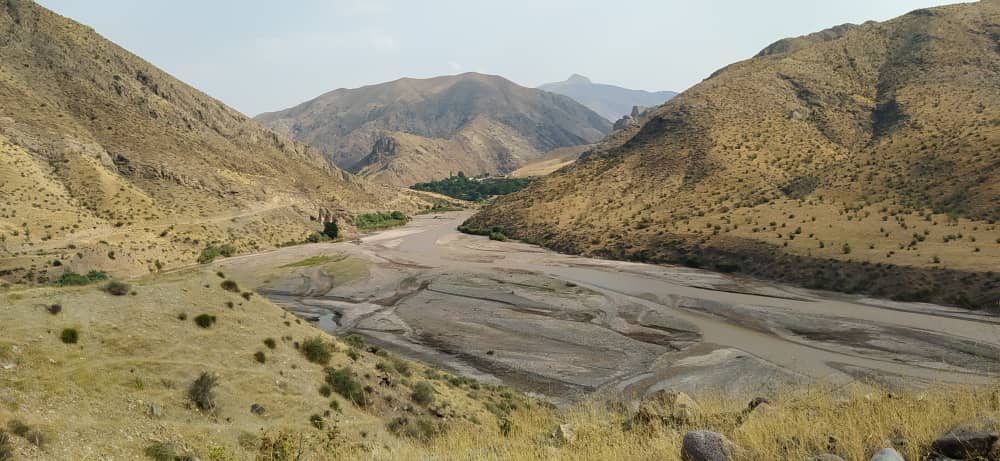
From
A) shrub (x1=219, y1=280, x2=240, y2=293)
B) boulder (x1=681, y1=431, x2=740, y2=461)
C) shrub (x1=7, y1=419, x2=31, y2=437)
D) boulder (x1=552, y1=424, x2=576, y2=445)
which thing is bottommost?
shrub (x1=7, y1=419, x2=31, y2=437)

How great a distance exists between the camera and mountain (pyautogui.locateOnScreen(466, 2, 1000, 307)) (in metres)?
42.6

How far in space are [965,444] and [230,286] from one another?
2175cm

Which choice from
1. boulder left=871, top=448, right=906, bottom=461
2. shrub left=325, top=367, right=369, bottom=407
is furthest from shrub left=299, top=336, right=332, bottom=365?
boulder left=871, top=448, right=906, bottom=461

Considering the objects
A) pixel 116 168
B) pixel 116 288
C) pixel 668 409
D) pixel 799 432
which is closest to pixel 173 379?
pixel 116 288

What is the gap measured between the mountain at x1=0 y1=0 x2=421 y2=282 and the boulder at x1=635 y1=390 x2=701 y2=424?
51214mm

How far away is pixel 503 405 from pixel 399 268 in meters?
41.9

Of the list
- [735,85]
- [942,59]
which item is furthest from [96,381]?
[942,59]

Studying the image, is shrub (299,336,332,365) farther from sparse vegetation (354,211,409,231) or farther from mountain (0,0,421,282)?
sparse vegetation (354,211,409,231)

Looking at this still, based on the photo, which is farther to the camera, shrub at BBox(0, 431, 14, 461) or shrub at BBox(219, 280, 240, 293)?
shrub at BBox(219, 280, 240, 293)

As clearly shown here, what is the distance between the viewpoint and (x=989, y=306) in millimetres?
32062

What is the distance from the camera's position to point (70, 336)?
14.0 m

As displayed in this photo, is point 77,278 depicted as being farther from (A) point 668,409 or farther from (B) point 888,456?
(B) point 888,456

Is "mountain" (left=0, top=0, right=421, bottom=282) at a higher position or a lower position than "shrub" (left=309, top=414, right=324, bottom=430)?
higher

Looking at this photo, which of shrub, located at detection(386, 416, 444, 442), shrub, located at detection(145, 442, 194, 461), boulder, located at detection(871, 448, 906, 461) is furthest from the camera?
shrub, located at detection(386, 416, 444, 442)
